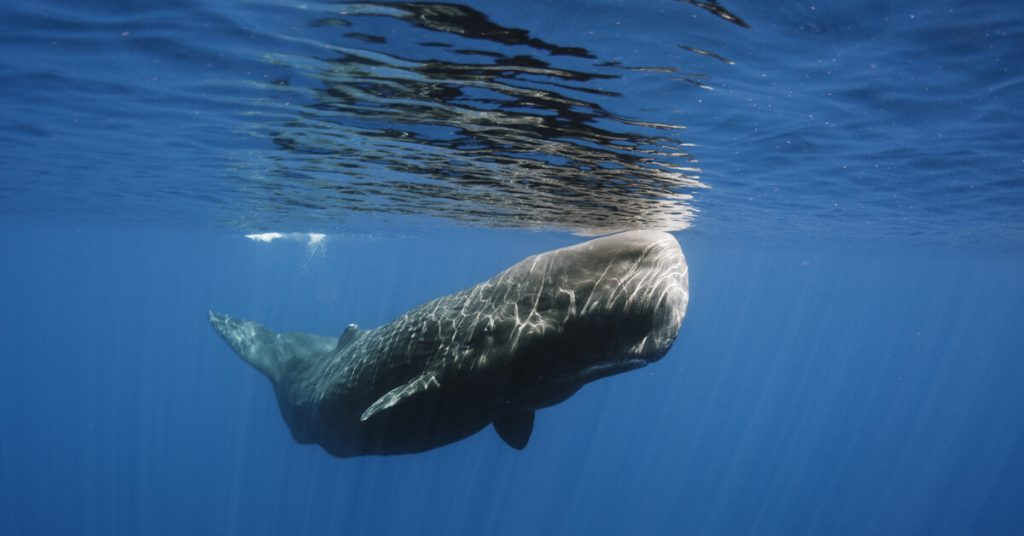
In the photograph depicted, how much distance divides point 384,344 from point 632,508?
305 feet

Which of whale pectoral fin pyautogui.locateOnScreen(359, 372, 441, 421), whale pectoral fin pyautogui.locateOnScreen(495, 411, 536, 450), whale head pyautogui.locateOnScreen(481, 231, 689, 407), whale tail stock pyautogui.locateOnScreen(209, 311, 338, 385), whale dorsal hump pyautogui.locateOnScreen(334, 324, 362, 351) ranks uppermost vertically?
whale head pyautogui.locateOnScreen(481, 231, 689, 407)

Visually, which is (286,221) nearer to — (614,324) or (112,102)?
(112,102)

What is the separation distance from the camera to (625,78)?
8.67 m

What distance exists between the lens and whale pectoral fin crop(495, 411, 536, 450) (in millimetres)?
6349

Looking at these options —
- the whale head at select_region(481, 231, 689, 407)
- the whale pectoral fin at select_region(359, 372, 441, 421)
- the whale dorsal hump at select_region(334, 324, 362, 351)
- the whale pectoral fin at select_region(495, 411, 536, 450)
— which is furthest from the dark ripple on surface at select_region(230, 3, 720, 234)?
the whale pectoral fin at select_region(495, 411, 536, 450)

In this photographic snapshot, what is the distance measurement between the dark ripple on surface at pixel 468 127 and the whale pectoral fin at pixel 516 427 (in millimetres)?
4624

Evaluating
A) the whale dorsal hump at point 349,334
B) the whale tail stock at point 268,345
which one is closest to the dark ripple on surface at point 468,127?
the whale dorsal hump at point 349,334

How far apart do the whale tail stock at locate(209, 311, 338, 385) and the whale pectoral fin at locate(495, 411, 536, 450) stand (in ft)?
15.8

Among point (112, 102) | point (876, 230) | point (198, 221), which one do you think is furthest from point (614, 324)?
point (198, 221)

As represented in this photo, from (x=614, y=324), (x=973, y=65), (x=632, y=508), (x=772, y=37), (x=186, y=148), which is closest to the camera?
(x=614, y=324)

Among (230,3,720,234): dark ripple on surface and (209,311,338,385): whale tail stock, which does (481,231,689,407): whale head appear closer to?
(230,3,720,234): dark ripple on surface

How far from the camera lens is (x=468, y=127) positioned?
11.2 m

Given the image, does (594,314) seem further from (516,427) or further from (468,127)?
(468,127)

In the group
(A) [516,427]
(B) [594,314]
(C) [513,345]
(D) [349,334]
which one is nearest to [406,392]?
(C) [513,345]
